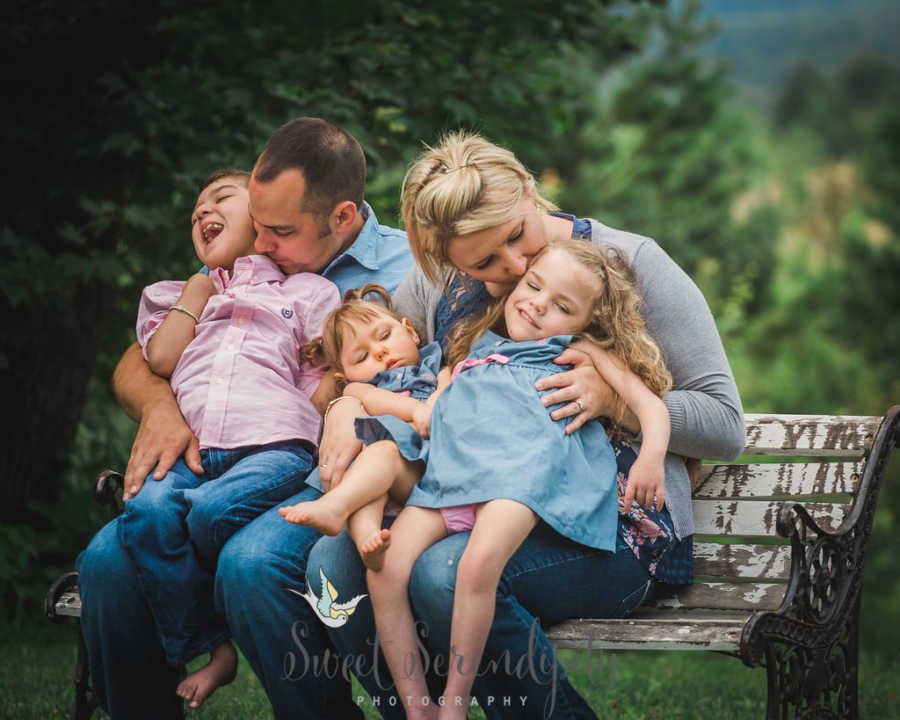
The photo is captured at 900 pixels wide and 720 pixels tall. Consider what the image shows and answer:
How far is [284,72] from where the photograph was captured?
4.62m

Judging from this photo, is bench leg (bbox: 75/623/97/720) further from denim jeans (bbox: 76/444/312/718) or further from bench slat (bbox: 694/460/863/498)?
bench slat (bbox: 694/460/863/498)

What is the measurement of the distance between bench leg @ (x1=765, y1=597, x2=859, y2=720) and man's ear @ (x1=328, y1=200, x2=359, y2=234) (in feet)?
5.57

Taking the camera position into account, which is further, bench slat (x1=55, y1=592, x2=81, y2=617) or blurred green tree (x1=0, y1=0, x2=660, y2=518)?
blurred green tree (x1=0, y1=0, x2=660, y2=518)

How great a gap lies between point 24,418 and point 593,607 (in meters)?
3.31

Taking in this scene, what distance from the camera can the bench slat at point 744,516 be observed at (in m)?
2.92

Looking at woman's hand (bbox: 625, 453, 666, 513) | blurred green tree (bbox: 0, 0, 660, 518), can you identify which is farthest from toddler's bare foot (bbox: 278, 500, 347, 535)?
blurred green tree (bbox: 0, 0, 660, 518)

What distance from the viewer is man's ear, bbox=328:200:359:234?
3131 millimetres

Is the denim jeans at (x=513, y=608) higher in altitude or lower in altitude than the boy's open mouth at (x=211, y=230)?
lower

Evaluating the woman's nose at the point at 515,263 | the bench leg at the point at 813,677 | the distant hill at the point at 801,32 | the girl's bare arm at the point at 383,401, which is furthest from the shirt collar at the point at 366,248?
the distant hill at the point at 801,32

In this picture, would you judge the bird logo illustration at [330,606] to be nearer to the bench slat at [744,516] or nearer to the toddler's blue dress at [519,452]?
the toddler's blue dress at [519,452]

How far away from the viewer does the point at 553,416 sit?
2447 millimetres

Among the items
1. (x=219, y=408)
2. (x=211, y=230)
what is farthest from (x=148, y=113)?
(x=219, y=408)

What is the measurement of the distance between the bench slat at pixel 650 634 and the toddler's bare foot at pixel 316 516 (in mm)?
586

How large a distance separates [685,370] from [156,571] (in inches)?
56.5
